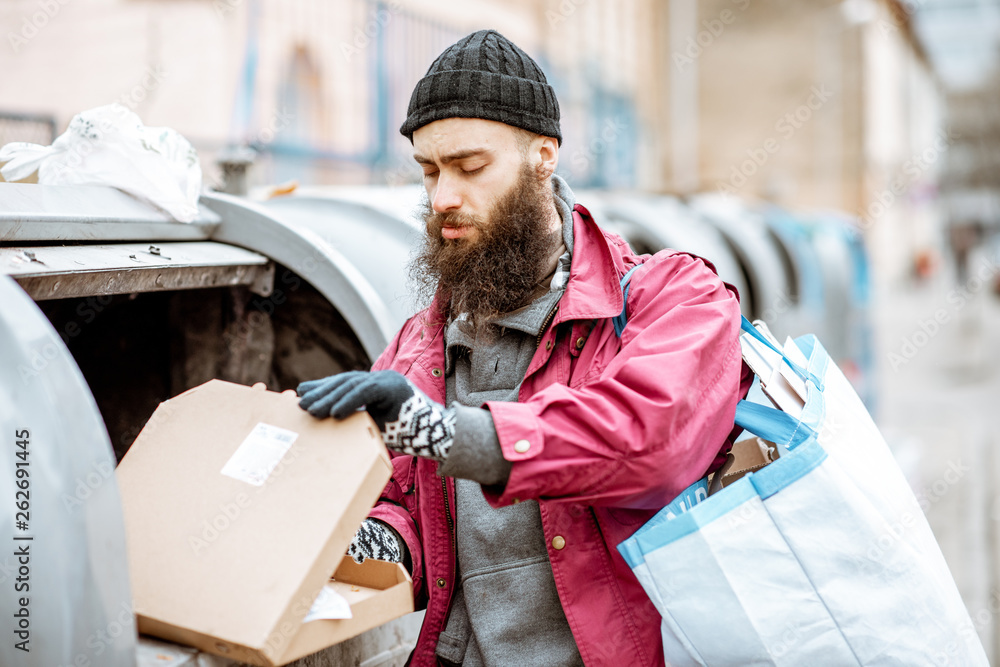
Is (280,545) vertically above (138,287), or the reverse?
(138,287)

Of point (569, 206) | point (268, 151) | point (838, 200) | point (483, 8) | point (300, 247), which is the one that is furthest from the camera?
point (838, 200)

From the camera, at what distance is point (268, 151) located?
6.41m

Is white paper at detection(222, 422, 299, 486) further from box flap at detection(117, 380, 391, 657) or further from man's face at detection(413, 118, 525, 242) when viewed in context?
man's face at detection(413, 118, 525, 242)

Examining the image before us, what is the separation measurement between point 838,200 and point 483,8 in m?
A: 14.0

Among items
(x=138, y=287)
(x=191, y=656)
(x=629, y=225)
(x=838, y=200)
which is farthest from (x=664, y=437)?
(x=838, y=200)

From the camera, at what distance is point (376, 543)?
73.2 inches

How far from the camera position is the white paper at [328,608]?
1.51 metres

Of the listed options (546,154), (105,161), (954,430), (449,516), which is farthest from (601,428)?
(954,430)

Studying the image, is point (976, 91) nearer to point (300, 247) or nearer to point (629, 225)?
point (629, 225)

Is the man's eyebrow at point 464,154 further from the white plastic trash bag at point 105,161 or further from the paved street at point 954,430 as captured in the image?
the paved street at point 954,430

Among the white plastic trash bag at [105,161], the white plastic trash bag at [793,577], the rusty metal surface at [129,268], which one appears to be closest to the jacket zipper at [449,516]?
the white plastic trash bag at [793,577]

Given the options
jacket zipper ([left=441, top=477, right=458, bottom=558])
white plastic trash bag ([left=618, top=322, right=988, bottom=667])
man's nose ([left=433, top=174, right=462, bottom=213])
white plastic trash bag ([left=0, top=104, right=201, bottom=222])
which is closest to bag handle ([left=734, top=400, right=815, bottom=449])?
white plastic trash bag ([left=618, top=322, right=988, bottom=667])

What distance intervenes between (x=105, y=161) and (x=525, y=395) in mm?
1390

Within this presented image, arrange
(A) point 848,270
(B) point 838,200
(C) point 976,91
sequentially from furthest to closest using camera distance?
(C) point 976,91 < (B) point 838,200 < (A) point 848,270
